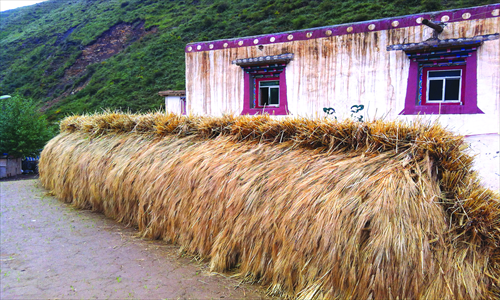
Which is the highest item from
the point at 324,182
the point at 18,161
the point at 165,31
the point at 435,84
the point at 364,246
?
the point at 165,31

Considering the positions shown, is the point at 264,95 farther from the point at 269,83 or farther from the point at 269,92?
the point at 269,83

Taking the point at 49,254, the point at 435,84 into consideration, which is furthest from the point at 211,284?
the point at 435,84

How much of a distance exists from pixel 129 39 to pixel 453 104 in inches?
1543

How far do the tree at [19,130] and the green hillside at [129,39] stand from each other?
1030 cm

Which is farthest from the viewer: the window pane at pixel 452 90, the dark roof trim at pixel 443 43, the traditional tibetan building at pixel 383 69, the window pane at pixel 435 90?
the window pane at pixel 435 90

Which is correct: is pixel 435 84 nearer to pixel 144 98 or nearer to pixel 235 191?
pixel 235 191

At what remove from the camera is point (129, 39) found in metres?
41.0

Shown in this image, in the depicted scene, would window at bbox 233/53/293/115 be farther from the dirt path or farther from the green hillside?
the green hillside

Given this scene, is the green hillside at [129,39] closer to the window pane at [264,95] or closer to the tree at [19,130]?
the tree at [19,130]

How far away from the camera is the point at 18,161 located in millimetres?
16453

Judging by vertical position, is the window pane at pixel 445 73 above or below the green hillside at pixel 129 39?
below

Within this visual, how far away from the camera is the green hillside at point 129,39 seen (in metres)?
28.7

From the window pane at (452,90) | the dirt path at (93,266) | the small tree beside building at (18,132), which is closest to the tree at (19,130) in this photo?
the small tree beside building at (18,132)

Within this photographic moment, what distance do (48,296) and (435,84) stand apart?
8681 mm
